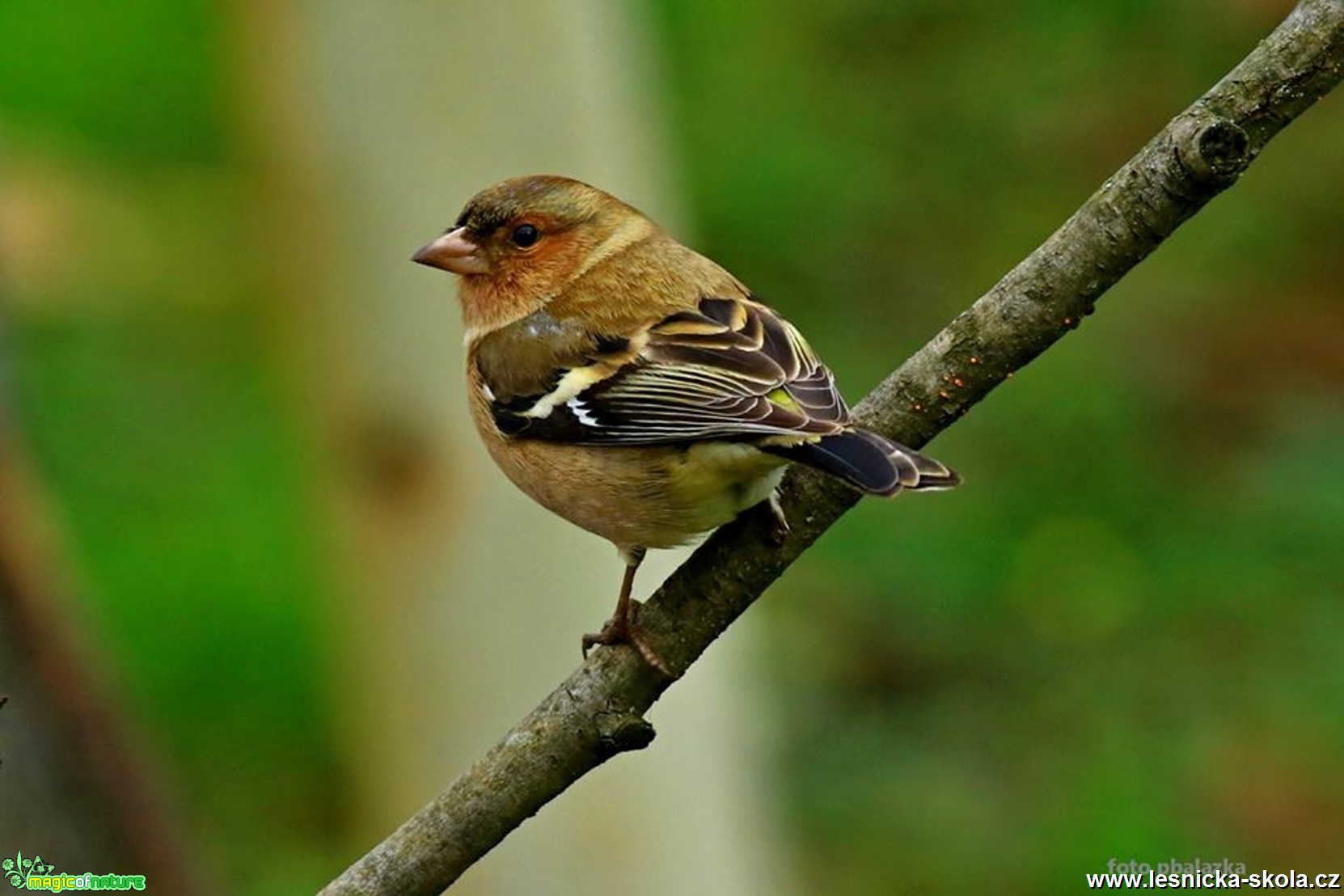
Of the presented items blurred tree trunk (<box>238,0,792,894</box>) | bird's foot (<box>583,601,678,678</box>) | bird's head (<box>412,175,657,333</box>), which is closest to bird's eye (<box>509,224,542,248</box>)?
bird's head (<box>412,175,657,333</box>)

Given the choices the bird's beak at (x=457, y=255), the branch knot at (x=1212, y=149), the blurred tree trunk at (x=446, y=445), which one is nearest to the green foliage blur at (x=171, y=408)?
the blurred tree trunk at (x=446, y=445)

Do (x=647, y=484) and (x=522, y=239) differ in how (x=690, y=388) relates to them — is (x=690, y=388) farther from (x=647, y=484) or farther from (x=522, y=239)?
(x=522, y=239)

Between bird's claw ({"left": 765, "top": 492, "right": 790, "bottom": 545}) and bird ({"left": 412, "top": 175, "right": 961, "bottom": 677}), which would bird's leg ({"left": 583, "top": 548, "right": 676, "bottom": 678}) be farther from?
bird's claw ({"left": 765, "top": 492, "right": 790, "bottom": 545})

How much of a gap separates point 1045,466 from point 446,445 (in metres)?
2.87

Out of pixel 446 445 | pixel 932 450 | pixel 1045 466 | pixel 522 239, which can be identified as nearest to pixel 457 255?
pixel 522 239

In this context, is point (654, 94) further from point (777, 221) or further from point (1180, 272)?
point (1180, 272)

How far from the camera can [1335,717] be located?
23.3ft

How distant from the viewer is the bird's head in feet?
15.7

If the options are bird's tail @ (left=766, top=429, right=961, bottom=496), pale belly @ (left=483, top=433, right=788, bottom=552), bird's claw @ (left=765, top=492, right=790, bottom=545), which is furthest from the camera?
pale belly @ (left=483, top=433, right=788, bottom=552)

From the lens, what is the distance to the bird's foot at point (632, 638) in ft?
11.2

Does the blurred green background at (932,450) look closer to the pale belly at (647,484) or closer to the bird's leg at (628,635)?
the pale belly at (647,484)

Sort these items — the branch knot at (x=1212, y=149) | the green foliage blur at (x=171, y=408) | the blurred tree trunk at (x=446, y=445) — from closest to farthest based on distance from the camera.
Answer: the branch knot at (x=1212, y=149) < the blurred tree trunk at (x=446, y=445) < the green foliage blur at (x=171, y=408)

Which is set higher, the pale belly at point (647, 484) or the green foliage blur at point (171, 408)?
the pale belly at point (647, 484)

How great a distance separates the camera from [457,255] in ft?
15.8
